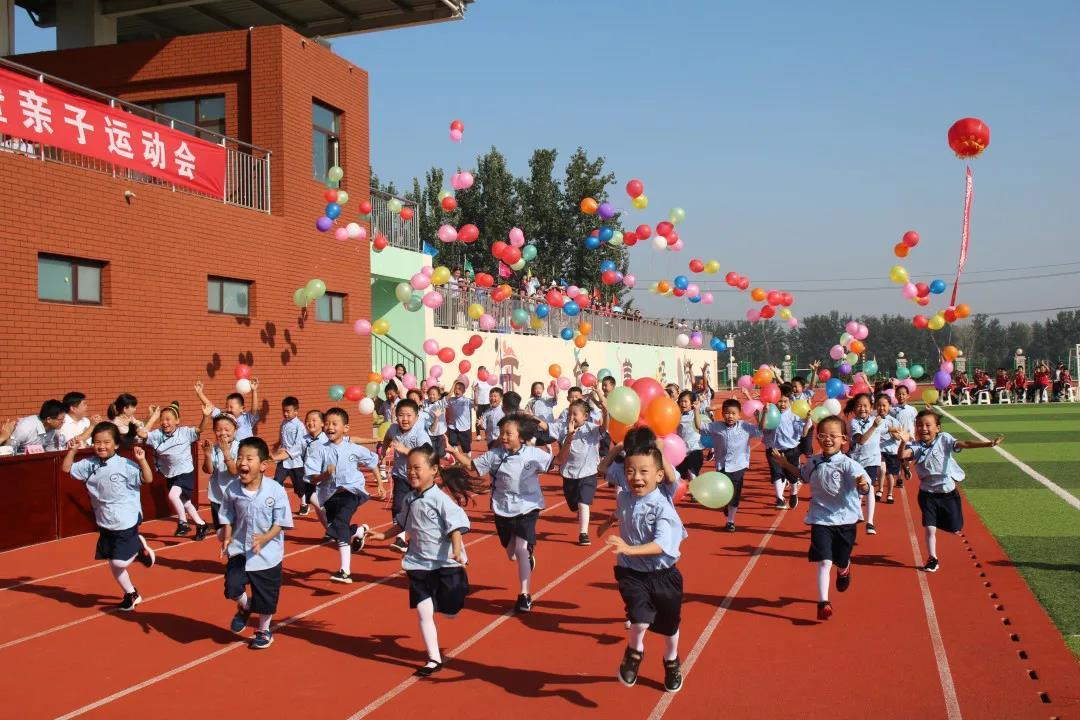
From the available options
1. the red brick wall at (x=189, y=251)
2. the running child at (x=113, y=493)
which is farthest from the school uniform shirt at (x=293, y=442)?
the running child at (x=113, y=493)

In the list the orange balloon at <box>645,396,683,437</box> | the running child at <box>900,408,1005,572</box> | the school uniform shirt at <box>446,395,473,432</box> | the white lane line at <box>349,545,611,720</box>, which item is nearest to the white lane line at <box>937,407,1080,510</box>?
the running child at <box>900,408,1005,572</box>

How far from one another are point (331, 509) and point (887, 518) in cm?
774

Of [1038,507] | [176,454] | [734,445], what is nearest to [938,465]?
[734,445]

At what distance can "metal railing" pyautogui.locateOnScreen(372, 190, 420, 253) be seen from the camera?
24344mm

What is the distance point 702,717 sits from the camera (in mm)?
5676

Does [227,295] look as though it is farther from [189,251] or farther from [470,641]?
Result: [470,641]

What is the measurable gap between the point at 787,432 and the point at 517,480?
23.1ft

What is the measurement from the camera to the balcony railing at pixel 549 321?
27734 millimetres

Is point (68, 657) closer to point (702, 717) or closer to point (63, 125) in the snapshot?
point (702, 717)

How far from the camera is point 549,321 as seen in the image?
110 feet

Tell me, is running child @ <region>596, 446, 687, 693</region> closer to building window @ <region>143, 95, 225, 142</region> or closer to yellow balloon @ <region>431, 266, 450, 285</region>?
yellow balloon @ <region>431, 266, 450, 285</region>

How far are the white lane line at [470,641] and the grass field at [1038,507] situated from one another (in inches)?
169

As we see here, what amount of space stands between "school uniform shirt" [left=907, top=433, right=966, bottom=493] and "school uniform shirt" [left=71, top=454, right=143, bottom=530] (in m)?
7.56

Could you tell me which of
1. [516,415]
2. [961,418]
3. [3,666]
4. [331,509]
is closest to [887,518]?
[516,415]
